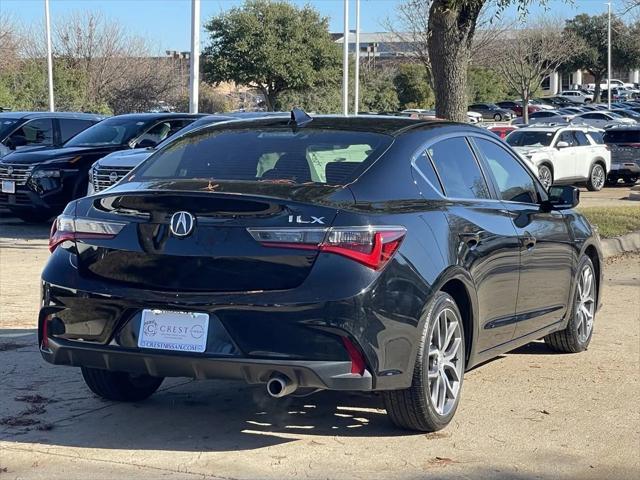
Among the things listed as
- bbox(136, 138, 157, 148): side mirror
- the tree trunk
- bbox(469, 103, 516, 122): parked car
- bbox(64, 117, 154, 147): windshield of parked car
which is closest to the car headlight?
bbox(64, 117, 154, 147): windshield of parked car

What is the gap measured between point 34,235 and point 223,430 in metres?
10.6

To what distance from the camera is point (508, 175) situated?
7.09 metres

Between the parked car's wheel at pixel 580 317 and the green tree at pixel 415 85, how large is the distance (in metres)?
48.4

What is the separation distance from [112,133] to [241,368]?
1229 cm

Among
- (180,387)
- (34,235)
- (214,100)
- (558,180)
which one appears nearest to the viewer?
(180,387)

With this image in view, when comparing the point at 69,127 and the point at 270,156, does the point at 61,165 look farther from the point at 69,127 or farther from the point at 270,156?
the point at 270,156

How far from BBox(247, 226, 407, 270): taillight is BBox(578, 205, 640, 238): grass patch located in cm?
1040

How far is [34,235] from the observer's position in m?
15.6

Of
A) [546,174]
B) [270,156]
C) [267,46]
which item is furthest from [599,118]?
[270,156]

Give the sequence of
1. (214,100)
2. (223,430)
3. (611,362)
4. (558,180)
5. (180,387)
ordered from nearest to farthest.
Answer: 1. (223,430)
2. (180,387)
3. (611,362)
4. (558,180)
5. (214,100)

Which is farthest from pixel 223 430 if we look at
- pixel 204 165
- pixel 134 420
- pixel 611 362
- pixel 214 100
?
pixel 214 100

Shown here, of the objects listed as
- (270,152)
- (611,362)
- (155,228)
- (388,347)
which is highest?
(270,152)

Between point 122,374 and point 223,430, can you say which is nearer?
point 223,430

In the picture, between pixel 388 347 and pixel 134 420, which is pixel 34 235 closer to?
pixel 134 420
